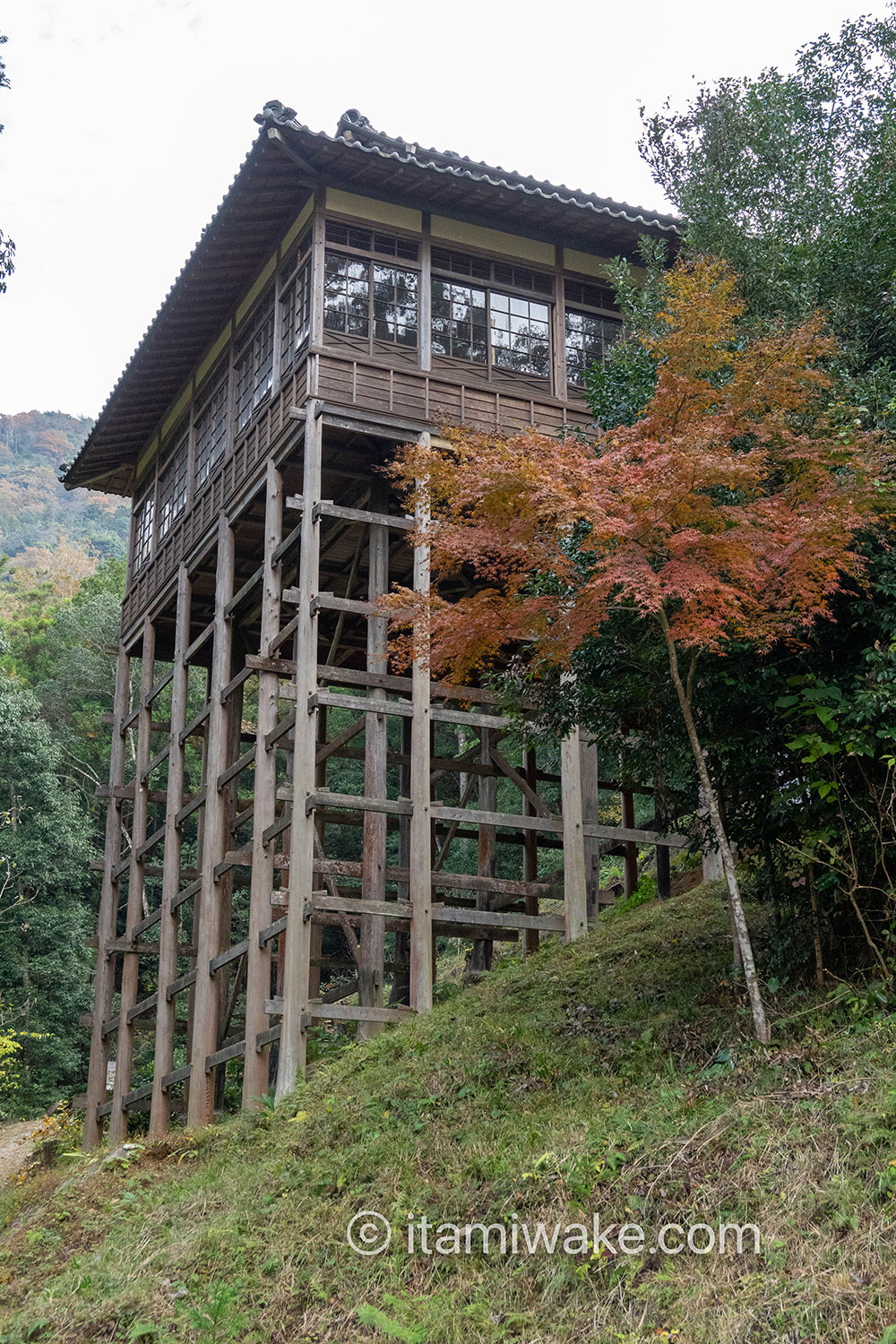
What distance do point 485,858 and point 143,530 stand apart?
977cm

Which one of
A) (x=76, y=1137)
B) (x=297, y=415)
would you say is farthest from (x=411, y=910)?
(x=76, y=1137)

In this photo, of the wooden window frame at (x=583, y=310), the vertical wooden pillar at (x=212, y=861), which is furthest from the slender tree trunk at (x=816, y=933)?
the wooden window frame at (x=583, y=310)

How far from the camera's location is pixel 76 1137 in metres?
21.2

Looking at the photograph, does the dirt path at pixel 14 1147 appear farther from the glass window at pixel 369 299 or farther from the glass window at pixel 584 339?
the glass window at pixel 584 339

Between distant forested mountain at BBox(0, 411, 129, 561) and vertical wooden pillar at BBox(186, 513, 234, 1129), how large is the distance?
55717 millimetres

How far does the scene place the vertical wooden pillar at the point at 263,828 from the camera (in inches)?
543

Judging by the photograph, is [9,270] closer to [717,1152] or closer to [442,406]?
[442,406]

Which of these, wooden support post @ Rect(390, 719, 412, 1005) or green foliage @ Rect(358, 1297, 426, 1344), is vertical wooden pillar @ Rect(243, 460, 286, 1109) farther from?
green foliage @ Rect(358, 1297, 426, 1344)

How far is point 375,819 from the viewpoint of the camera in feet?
49.9

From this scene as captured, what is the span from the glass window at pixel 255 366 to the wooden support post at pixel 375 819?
116 inches

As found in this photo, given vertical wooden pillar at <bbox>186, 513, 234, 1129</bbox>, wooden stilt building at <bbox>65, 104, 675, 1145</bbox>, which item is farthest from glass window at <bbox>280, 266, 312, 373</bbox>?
vertical wooden pillar at <bbox>186, 513, 234, 1129</bbox>

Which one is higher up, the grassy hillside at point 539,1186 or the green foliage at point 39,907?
the green foliage at point 39,907

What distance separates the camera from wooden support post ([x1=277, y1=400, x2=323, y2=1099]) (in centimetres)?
1302

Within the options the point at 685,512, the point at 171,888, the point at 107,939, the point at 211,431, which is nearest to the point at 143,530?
the point at 211,431
